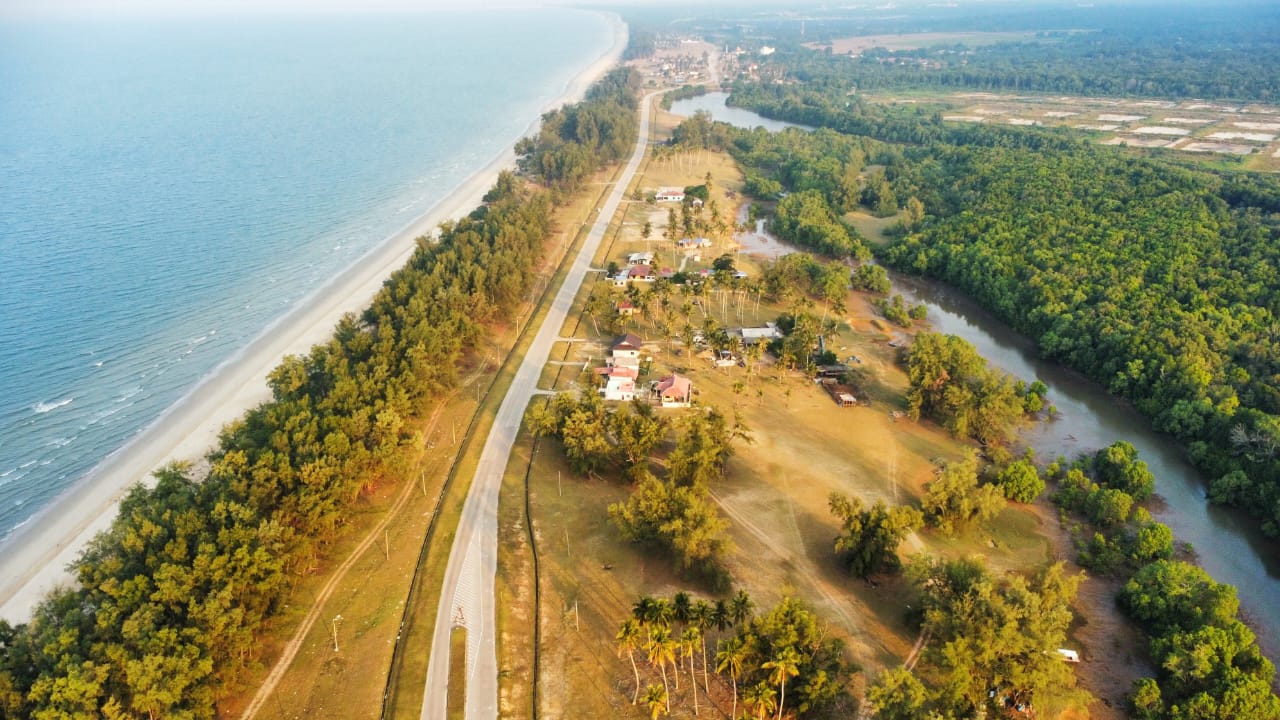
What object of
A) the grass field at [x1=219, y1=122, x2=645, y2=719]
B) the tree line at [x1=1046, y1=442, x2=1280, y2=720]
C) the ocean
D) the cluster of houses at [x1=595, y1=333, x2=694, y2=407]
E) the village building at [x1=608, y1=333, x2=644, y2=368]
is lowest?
the tree line at [x1=1046, y1=442, x2=1280, y2=720]

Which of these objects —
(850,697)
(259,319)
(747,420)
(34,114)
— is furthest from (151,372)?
(34,114)

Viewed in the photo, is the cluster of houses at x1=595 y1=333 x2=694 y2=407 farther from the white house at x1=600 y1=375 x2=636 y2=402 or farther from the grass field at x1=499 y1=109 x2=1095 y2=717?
the grass field at x1=499 y1=109 x2=1095 y2=717

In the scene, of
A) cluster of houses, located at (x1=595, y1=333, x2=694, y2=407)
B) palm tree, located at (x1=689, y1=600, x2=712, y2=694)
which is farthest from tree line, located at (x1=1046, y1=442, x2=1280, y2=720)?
cluster of houses, located at (x1=595, y1=333, x2=694, y2=407)

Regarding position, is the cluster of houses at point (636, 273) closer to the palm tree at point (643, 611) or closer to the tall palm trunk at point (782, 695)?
the palm tree at point (643, 611)

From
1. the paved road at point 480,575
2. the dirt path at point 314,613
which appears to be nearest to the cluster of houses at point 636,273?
the paved road at point 480,575

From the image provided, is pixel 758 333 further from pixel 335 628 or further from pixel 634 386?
pixel 335 628

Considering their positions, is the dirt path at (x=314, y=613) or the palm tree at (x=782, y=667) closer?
the palm tree at (x=782, y=667)

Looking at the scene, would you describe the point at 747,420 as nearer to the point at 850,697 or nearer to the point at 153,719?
the point at 850,697

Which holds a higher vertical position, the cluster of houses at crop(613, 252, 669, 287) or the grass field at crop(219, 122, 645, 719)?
the cluster of houses at crop(613, 252, 669, 287)
